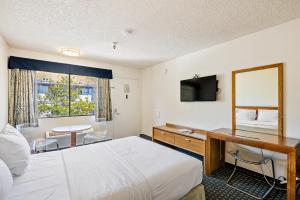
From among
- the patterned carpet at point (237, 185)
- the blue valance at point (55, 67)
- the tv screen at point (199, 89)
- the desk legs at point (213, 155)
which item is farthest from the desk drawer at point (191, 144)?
the blue valance at point (55, 67)

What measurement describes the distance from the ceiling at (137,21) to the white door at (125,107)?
5.88 feet

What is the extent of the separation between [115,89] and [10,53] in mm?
2503

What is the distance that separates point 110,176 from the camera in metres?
1.37

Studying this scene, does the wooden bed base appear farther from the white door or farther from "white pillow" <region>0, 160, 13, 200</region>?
the white door

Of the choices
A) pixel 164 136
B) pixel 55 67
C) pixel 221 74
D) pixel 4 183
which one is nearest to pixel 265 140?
pixel 221 74

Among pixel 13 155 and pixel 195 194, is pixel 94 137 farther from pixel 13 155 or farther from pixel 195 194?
pixel 195 194

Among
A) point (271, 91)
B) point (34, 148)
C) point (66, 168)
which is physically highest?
point (271, 91)

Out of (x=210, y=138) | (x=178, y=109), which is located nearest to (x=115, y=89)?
(x=178, y=109)

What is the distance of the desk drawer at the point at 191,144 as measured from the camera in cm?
264

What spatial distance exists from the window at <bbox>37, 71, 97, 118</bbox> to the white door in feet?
2.27

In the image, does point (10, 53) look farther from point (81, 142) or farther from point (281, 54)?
point (281, 54)

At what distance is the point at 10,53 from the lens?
3.07m

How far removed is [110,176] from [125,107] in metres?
3.48

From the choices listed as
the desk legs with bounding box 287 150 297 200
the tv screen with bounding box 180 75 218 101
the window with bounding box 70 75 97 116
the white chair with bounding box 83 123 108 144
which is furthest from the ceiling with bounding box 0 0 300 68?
the white chair with bounding box 83 123 108 144
